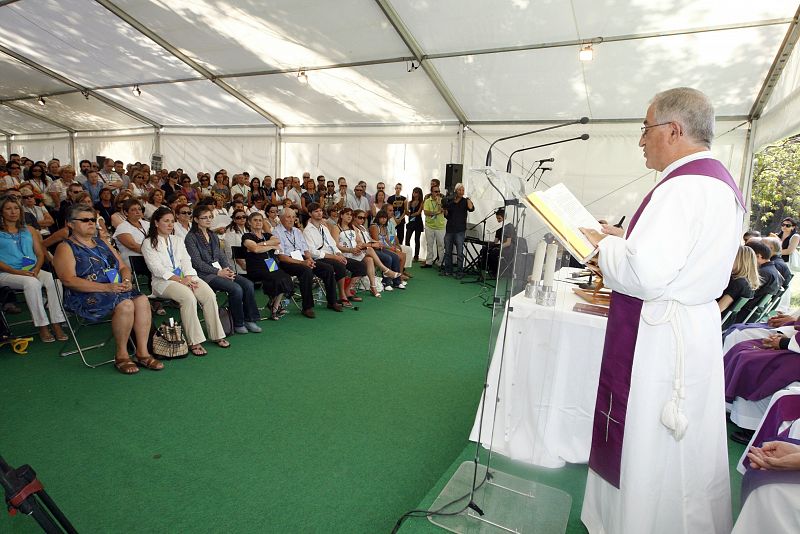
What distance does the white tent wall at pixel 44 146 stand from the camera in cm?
1453

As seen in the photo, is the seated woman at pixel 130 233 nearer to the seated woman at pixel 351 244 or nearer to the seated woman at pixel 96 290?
the seated woman at pixel 96 290

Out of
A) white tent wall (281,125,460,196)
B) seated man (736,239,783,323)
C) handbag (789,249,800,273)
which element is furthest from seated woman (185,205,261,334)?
handbag (789,249,800,273)

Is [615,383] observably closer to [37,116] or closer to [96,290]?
[96,290]

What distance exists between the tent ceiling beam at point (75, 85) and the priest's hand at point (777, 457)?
40.9 feet

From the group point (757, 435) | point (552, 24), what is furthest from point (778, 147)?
point (757, 435)

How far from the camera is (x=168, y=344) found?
3.75m

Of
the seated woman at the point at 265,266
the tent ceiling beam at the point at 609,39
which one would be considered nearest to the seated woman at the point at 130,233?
the seated woman at the point at 265,266

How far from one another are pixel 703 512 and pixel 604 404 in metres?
0.45

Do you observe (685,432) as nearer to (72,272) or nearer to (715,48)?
(72,272)

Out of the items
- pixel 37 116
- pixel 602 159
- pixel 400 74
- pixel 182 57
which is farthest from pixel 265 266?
pixel 37 116

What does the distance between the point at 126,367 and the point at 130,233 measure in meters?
1.73

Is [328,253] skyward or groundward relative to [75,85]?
groundward

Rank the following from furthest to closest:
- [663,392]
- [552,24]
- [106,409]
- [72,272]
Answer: [552,24] < [72,272] < [106,409] < [663,392]

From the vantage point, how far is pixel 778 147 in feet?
48.4
